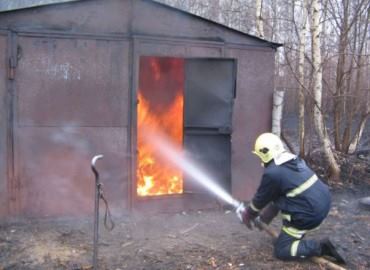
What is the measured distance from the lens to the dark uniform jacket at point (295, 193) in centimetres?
529

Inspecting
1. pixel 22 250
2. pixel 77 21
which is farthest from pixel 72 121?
pixel 22 250

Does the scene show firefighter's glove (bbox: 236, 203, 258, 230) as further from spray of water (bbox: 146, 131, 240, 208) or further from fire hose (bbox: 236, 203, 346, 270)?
spray of water (bbox: 146, 131, 240, 208)

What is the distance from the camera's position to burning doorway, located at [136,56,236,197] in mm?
7152

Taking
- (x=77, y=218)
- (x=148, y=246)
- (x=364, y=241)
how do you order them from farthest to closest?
1. (x=77, y=218)
2. (x=364, y=241)
3. (x=148, y=246)

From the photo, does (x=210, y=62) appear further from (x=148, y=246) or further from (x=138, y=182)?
(x=148, y=246)

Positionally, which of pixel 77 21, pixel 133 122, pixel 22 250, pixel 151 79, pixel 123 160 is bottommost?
pixel 22 250

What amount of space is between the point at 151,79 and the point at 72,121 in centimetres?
186

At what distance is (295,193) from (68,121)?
128 inches

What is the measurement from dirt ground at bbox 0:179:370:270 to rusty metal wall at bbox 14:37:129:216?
0.44 m

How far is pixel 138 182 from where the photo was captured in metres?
7.52

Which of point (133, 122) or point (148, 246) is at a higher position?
point (133, 122)

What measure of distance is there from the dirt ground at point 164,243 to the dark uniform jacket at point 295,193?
0.53 metres

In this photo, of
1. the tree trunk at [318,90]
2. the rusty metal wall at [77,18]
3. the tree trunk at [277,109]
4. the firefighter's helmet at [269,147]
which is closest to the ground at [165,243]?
the firefighter's helmet at [269,147]

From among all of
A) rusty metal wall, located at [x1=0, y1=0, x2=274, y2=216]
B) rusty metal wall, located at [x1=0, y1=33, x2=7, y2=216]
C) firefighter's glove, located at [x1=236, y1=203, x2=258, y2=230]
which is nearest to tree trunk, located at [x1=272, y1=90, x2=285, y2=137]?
rusty metal wall, located at [x1=0, y1=0, x2=274, y2=216]
